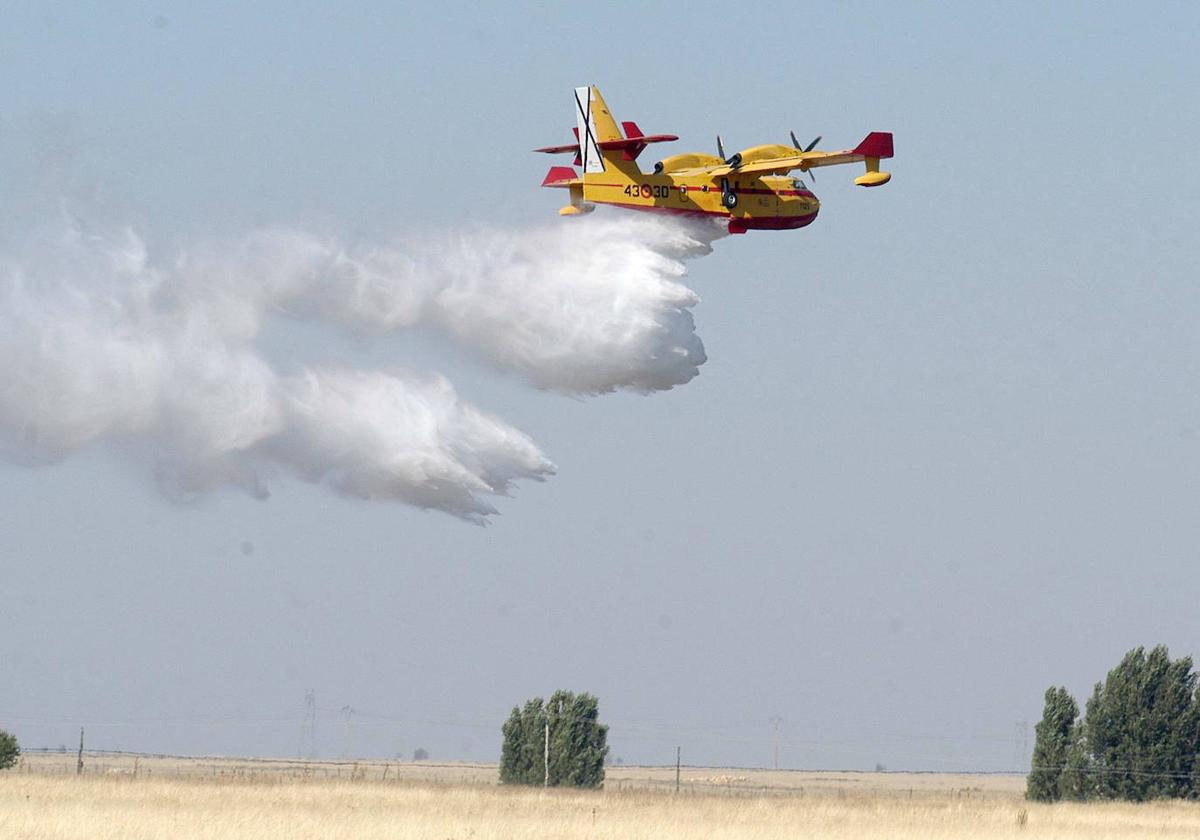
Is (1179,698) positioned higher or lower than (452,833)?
higher

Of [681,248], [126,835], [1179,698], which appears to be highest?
[681,248]

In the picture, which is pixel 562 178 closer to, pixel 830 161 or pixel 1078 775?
pixel 830 161

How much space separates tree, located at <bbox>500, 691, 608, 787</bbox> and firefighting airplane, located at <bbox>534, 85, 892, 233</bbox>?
2329 centimetres

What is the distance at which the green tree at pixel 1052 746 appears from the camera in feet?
203

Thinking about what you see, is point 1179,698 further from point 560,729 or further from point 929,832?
point 929,832

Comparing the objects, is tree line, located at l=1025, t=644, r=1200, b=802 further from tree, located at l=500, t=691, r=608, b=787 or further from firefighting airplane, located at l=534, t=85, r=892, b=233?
Answer: firefighting airplane, located at l=534, t=85, r=892, b=233

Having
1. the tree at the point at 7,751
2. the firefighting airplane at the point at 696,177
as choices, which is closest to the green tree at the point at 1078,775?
the firefighting airplane at the point at 696,177

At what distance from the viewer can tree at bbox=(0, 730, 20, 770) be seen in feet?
165

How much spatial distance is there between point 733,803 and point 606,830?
13376mm

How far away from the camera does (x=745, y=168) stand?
46781 millimetres

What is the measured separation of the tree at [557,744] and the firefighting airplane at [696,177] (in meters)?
23.3

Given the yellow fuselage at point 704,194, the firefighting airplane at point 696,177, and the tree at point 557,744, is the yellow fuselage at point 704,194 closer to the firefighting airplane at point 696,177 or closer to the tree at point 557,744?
the firefighting airplane at point 696,177

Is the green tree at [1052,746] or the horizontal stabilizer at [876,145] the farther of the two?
the green tree at [1052,746]

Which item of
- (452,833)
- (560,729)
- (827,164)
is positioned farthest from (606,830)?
(560,729)
